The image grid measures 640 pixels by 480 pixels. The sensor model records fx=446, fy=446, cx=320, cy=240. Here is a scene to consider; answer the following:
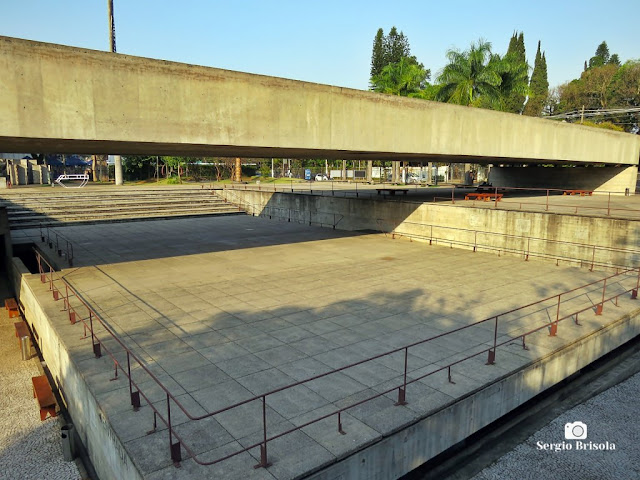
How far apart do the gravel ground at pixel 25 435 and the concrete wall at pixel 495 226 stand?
19.2 metres

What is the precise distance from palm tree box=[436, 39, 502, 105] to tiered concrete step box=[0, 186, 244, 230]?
2553 cm

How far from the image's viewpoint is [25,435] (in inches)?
398

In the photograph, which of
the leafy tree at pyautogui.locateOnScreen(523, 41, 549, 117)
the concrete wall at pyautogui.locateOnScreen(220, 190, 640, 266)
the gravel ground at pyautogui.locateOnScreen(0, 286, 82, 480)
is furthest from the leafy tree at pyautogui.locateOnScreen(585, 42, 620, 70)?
the gravel ground at pyautogui.locateOnScreen(0, 286, 82, 480)

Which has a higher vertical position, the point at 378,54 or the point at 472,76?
the point at 378,54

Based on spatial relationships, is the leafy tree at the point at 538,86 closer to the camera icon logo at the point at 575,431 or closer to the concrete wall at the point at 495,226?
the concrete wall at the point at 495,226

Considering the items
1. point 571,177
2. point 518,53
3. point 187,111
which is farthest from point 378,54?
point 187,111

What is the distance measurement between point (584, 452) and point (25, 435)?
12.0 metres

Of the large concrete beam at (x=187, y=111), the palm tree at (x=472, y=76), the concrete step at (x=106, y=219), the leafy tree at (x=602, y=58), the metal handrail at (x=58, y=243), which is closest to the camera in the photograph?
the large concrete beam at (x=187, y=111)

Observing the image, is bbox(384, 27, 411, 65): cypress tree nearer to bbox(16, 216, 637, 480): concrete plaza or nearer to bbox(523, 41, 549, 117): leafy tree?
bbox(523, 41, 549, 117): leafy tree

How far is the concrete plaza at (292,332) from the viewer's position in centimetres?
702

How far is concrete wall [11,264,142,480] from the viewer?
7000mm

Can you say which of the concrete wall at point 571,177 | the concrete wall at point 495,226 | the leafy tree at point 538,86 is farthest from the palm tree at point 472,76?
the leafy tree at point 538,86

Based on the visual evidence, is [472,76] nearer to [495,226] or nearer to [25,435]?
[495,226]

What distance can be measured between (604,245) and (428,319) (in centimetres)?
1105
